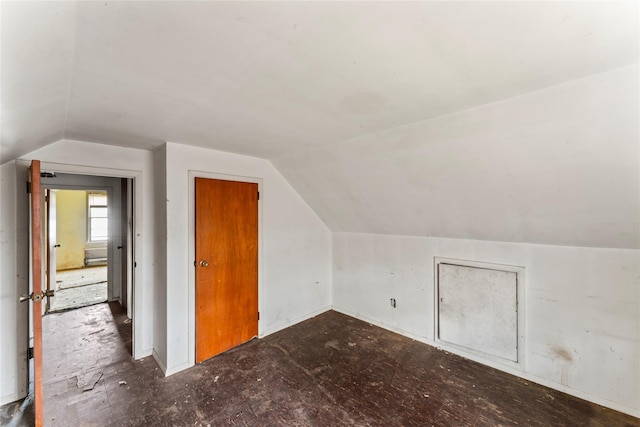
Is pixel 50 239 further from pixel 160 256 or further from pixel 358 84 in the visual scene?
pixel 358 84

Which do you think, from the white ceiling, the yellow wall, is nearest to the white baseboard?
the white ceiling

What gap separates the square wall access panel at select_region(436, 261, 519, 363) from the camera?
2523 mm

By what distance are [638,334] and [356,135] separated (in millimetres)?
2571

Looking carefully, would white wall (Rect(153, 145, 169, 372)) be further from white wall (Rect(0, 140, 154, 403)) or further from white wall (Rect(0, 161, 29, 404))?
white wall (Rect(0, 161, 29, 404))

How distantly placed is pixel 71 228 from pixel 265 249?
6.32 meters

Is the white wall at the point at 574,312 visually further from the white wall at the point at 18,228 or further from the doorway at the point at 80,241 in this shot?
the doorway at the point at 80,241

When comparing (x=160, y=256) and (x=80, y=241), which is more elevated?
(x=160, y=256)

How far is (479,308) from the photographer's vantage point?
8.90 ft

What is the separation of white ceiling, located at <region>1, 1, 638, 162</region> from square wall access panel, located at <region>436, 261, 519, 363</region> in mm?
1792

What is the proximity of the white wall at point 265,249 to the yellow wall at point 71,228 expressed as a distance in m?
5.93

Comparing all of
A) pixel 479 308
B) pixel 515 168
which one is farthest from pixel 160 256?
pixel 479 308

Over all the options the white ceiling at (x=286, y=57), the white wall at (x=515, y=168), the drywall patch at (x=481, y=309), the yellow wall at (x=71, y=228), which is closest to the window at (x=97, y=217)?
the yellow wall at (x=71, y=228)

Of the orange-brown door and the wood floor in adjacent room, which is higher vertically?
the orange-brown door

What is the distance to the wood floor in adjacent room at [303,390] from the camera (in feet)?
6.44
